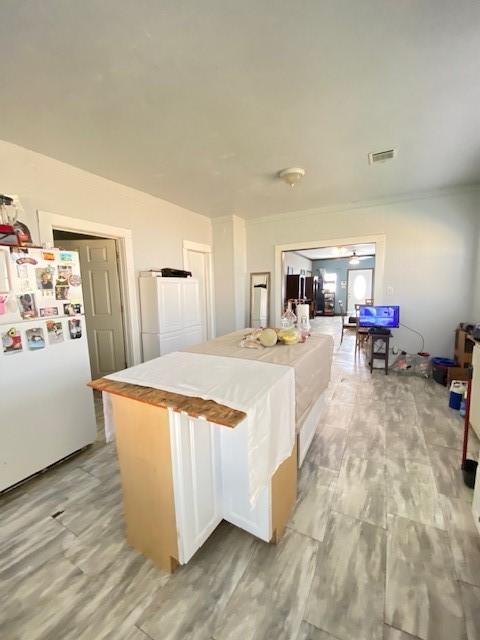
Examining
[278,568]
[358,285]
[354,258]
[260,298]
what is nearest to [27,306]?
[278,568]

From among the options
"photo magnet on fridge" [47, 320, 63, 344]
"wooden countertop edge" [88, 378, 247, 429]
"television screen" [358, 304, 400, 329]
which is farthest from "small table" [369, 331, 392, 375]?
"photo magnet on fridge" [47, 320, 63, 344]

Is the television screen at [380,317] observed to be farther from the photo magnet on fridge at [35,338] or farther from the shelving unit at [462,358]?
the photo magnet on fridge at [35,338]

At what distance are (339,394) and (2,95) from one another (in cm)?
394

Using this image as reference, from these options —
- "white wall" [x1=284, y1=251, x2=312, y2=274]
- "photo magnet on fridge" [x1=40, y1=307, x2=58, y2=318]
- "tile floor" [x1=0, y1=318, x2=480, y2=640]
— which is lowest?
"tile floor" [x1=0, y1=318, x2=480, y2=640]

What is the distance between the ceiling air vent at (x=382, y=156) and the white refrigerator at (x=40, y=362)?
2.88 metres

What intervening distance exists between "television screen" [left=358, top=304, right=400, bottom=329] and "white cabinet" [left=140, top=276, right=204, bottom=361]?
2590mm

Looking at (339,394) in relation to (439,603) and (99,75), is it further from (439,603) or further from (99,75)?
(99,75)

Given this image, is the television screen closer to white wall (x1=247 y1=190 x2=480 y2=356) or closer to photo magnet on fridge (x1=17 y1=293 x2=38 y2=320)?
white wall (x1=247 y1=190 x2=480 y2=356)

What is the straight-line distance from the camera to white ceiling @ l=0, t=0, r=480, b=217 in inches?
47.9

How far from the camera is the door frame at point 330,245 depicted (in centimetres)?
398

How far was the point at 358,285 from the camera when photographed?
1088cm

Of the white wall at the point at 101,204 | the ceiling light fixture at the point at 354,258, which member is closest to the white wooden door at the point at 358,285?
the ceiling light fixture at the point at 354,258

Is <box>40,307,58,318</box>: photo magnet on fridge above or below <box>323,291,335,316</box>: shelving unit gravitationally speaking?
above

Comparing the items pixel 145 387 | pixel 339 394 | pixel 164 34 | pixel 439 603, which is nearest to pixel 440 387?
pixel 339 394
